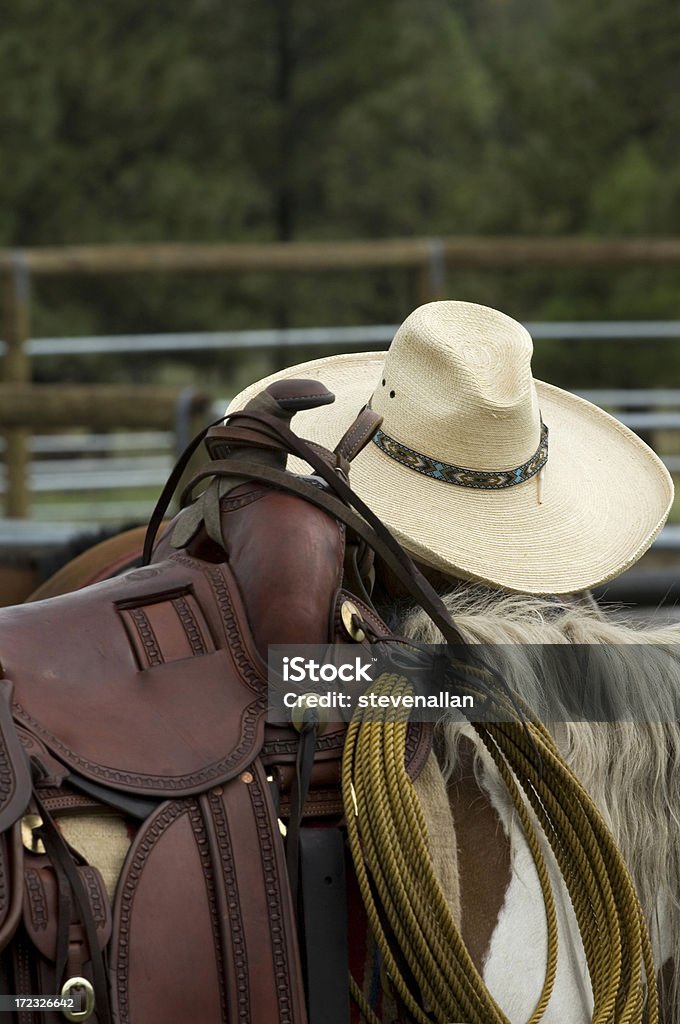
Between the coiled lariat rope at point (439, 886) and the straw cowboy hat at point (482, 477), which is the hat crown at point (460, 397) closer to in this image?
the straw cowboy hat at point (482, 477)

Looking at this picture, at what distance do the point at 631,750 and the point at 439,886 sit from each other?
0.70 feet

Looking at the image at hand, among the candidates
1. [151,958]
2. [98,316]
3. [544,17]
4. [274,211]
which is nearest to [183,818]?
[151,958]

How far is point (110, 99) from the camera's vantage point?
986cm

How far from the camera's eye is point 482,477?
1178 mm

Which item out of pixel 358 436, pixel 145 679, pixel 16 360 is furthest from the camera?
pixel 16 360

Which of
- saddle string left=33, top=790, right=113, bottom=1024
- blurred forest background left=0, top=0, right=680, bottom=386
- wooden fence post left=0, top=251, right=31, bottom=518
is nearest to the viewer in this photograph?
saddle string left=33, top=790, right=113, bottom=1024

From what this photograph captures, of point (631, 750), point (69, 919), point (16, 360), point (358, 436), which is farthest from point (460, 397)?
point (16, 360)

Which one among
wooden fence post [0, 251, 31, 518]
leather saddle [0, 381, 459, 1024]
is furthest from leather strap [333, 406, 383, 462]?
wooden fence post [0, 251, 31, 518]

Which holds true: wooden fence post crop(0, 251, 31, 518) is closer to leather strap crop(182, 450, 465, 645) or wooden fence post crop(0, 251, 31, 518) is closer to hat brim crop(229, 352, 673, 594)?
hat brim crop(229, 352, 673, 594)

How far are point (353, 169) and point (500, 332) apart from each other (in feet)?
32.8

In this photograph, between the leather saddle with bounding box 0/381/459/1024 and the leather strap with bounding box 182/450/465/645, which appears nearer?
the leather saddle with bounding box 0/381/459/1024

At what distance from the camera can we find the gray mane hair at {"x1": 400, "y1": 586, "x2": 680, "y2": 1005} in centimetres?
92

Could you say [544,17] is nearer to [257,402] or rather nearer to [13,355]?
[13,355]

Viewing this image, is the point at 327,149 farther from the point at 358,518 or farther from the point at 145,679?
the point at 145,679
